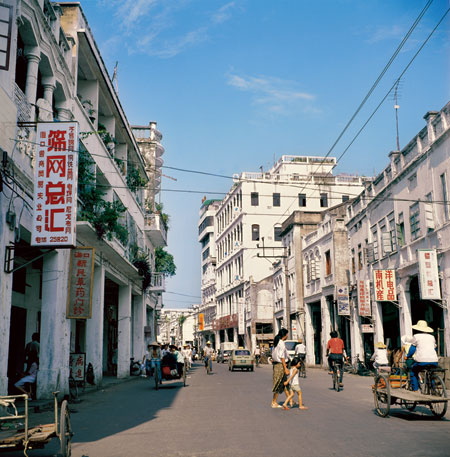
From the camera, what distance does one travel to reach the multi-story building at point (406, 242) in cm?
2122

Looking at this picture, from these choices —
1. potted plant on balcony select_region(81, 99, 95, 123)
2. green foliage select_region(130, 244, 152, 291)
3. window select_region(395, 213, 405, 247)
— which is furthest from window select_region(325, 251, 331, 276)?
potted plant on balcony select_region(81, 99, 95, 123)

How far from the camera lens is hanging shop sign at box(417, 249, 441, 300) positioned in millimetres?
21109

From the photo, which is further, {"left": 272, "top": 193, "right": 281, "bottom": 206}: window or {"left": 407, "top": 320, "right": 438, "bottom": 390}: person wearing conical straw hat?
{"left": 272, "top": 193, "right": 281, "bottom": 206}: window

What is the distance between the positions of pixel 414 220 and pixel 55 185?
1643cm

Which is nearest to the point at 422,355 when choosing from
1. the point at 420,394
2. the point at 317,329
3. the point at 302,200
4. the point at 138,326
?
the point at 420,394

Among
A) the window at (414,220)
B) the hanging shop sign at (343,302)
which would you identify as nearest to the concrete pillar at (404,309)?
the window at (414,220)

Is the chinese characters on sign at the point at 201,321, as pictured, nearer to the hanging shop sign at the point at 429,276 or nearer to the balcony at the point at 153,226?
the balcony at the point at 153,226

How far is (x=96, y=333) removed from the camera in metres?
22.1

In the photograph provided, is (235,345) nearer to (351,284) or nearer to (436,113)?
(351,284)

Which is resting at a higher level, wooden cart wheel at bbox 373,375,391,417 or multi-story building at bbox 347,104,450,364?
multi-story building at bbox 347,104,450,364

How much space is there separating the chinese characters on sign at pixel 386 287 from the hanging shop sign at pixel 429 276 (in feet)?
15.9

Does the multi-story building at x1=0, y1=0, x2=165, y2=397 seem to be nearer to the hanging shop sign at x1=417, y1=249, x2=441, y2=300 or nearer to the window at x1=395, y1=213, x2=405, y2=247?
the hanging shop sign at x1=417, y1=249, x2=441, y2=300

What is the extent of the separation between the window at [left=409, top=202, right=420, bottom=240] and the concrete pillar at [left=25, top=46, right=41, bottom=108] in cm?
1628

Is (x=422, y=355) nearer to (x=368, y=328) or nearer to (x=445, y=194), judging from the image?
(x=445, y=194)
